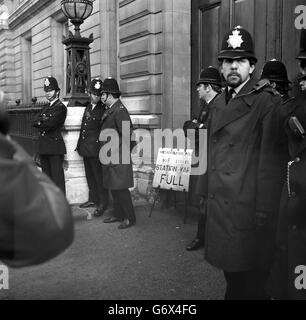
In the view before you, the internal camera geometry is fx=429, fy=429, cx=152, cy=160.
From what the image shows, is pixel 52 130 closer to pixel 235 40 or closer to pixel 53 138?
pixel 53 138

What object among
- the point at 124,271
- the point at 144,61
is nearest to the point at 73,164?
the point at 144,61

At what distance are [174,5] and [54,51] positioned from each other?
9.69 meters

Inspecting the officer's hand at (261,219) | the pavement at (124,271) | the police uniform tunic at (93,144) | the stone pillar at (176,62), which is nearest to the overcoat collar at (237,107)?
the officer's hand at (261,219)

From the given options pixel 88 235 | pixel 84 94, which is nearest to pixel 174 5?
pixel 84 94

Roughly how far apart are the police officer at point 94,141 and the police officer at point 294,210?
450 centimetres

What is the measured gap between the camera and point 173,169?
6789 millimetres

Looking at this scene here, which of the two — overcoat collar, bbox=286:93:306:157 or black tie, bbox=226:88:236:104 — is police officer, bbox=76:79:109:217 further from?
overcoat collar, bbox=286:93:306:157

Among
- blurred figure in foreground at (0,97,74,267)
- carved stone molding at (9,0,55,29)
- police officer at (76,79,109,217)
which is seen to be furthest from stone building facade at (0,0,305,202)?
carved stone molding at (9,0,55,29)

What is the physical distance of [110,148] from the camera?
6.42 metres

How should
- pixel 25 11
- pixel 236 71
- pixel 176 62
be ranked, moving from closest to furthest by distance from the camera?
pixel 236 71 → pixel 176 62 → pixel 25 11

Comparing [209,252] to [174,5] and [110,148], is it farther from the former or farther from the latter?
[174,5]

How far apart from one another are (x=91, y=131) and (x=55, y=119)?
0.64 m

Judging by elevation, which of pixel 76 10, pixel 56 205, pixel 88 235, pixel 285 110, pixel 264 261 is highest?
pixel 76 10

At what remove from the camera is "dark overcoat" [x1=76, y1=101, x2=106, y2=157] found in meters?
7.12
